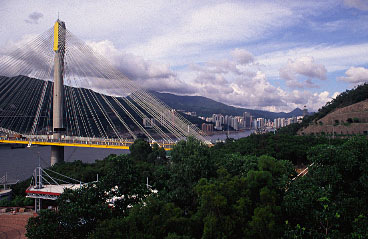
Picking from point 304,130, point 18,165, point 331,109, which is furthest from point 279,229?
point 331,109

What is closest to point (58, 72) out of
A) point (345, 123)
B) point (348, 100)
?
point (345, 123)

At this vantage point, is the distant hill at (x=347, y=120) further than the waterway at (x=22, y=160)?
Yes

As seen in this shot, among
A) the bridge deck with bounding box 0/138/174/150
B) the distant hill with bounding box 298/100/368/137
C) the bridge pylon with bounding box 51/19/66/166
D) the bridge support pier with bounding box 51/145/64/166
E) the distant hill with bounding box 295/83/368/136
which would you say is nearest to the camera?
the bridge pylon with bounding box 51/19/66/166

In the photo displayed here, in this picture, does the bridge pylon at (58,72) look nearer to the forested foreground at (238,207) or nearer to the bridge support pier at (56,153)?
the bridge support pier at (56,153)

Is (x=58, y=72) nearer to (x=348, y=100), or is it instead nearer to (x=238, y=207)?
(x=238, y=207)

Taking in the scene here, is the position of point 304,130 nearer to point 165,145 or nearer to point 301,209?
point 165,145

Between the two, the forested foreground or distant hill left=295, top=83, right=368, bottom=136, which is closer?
the forested foreground

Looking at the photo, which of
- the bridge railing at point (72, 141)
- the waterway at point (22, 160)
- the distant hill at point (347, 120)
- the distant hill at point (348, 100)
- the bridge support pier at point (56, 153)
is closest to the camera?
the bridge railing at point (72, 141)

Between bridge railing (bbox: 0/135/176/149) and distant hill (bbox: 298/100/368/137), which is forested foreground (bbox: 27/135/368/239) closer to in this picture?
bridge railing (bbox: 0/135/176/149)

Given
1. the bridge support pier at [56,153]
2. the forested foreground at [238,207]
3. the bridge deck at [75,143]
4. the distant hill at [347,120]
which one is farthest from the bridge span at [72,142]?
the distant hill at [347,120]

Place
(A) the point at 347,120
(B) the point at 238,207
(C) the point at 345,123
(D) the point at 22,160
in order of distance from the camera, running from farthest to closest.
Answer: (A) the point at 347,120 < (C) the point at 345,123 < (D) the point at 22,160 < (B) the point at 238,207

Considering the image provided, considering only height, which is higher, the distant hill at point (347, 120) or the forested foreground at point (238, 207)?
the distant hill at point (347, 120)

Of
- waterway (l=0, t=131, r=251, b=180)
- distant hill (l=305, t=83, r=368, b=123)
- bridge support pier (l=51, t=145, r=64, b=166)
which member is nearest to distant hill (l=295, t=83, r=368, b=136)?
distant hill (l=305, t=83, r=368, b=123)
